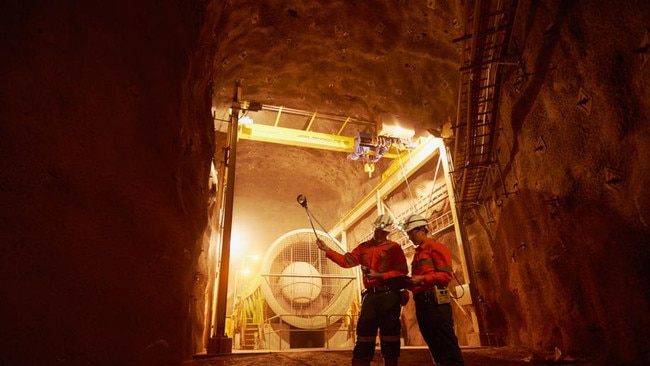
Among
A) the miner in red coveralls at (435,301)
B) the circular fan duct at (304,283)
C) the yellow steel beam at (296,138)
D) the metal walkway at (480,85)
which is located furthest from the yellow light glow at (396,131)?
the miner in red coveralls at (435,301)

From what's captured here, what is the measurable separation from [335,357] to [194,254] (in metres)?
2.51

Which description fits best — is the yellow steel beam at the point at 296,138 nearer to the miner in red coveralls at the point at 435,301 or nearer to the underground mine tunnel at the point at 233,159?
the underground mine tunnel at the point at 233,159

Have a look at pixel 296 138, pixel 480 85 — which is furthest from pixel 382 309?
pixel 296 138

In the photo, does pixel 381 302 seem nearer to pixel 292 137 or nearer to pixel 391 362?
pixel 391 362

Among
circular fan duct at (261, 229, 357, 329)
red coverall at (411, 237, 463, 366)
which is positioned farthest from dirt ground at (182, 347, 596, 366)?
circular fan duct at (261, 229, 357, 329)

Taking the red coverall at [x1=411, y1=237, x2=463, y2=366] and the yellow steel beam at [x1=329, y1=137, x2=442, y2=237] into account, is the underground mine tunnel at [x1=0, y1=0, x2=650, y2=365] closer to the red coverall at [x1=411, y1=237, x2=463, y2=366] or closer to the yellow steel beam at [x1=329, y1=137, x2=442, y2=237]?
the yellow steel beam at [x1=329, y1=137, x2=442, y2=237]

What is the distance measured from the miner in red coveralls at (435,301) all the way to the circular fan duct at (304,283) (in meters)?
5.15

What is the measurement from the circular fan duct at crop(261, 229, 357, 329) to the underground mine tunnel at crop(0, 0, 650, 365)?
78 mm

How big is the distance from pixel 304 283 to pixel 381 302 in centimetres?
503

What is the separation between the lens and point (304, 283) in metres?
8.88

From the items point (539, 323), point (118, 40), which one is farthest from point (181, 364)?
point (539, 323)

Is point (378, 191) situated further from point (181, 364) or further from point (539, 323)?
point (181, 364)

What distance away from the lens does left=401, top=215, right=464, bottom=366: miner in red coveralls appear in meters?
3.51

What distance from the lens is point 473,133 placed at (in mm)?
5977
